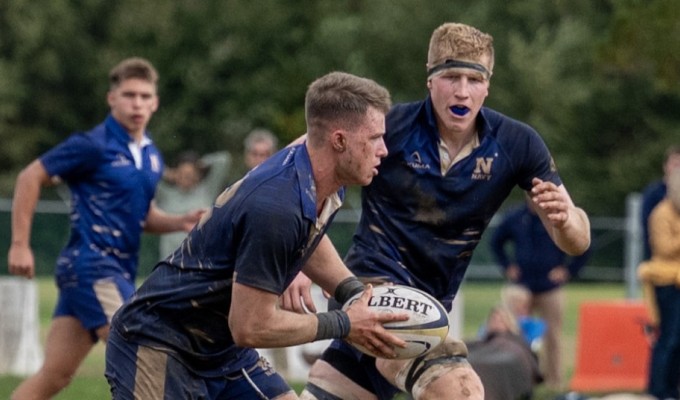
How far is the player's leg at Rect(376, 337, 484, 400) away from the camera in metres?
6.79

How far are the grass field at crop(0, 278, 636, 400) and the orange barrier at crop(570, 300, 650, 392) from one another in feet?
3.52

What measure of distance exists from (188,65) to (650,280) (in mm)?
35830

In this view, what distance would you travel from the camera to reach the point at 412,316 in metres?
6.25

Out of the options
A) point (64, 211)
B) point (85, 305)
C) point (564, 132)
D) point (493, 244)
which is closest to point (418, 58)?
point (564, 132)

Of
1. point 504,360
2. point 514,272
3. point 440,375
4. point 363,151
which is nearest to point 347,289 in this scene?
point 440,375

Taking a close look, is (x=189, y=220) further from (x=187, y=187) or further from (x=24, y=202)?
(x=187, y=187)

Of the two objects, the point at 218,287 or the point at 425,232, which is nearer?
the point at 218,287

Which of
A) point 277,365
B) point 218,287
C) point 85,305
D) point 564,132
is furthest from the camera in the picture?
point 564,132

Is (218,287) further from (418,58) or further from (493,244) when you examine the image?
(418,58)

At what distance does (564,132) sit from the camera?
46875mm

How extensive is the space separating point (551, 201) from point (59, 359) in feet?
11.6

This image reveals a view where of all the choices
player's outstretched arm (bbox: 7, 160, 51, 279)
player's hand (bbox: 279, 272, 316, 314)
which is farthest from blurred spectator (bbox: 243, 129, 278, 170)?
player's hand (bbox: 279, 272, 316, 314)

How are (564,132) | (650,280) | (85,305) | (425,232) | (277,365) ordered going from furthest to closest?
1. (564,132)
2. (277,365)
3. (650,280)
4. (85,305)
5. (425,232)

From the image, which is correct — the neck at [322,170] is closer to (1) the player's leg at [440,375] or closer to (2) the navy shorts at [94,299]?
(1) the player's leg at [440,375]
